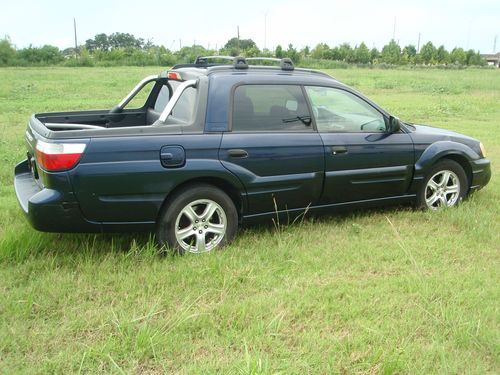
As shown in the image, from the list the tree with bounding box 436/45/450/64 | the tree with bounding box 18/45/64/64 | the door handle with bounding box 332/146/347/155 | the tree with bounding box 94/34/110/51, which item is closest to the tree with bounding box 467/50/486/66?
the tree with bounding box 436/45/450/64

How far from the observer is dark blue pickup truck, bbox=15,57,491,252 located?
3723 millimetres

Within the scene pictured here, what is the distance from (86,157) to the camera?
3.65 meters

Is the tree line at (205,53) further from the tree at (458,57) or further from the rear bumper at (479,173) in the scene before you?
the rear bumper at (479,173)

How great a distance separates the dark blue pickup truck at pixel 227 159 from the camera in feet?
12.2

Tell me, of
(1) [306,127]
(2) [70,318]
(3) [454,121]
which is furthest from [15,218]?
(3) [454,121]

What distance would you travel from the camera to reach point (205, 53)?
59750mm

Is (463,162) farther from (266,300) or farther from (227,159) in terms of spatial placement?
(266,300)

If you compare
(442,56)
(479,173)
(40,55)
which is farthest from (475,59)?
(479,173)

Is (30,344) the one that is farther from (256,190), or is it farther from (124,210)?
(256,190)

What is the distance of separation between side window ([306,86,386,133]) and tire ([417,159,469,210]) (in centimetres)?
79

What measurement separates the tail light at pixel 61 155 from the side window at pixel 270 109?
1.27 metres

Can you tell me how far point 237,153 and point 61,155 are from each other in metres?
1.35

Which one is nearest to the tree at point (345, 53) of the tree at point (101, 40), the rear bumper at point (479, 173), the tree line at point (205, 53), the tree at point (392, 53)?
the tree line at point (205, 53)

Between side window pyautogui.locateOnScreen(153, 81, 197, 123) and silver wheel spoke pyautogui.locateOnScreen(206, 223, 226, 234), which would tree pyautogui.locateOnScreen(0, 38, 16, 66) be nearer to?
side window pyautogui.locateOnScreen(153, 81, 197, 123)
